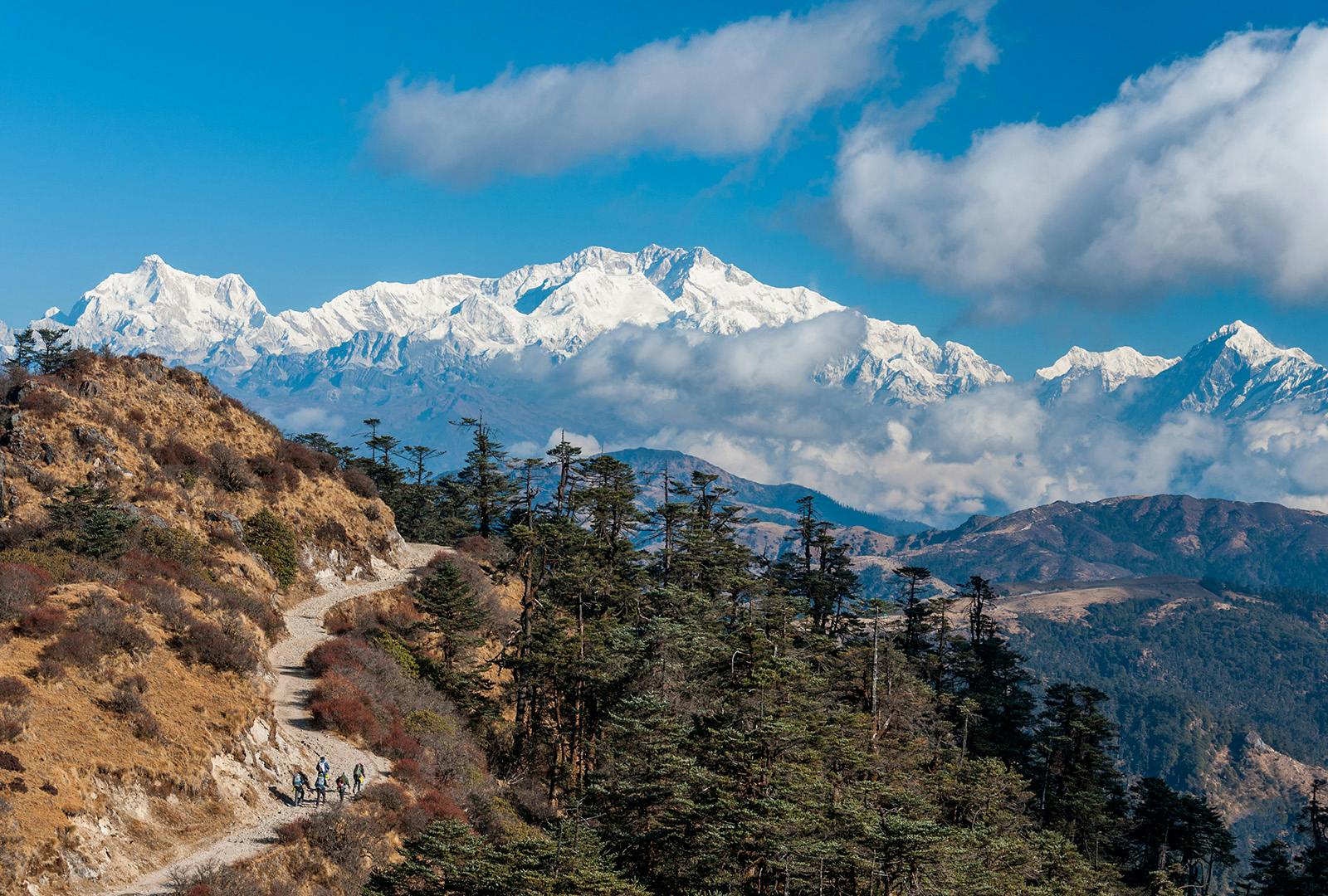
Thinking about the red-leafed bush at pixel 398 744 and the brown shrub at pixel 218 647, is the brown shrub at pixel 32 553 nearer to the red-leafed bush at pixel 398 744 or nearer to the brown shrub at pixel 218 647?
the brown shrub at pixel 218 647

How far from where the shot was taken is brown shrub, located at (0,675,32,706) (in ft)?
92.4

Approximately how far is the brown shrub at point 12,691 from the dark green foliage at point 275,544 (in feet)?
85.9

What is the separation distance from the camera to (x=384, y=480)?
3888 inches

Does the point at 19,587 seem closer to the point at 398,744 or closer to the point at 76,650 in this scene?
the point at 76,650

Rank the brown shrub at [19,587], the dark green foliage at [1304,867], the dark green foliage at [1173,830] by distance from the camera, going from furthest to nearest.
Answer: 1. the dark green foliage at [1173,830]
2. the dark green foliage at [1304,867]
3. the brown shrub at [19,587]

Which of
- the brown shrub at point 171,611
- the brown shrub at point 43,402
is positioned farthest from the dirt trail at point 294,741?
the brown shrub at point 43,402

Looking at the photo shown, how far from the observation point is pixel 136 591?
3672 cm

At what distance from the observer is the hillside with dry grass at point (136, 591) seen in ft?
89.2

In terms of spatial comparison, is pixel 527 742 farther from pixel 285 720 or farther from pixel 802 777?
pixel 802 777

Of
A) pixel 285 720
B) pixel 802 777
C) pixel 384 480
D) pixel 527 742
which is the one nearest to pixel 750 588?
pixel 527 742

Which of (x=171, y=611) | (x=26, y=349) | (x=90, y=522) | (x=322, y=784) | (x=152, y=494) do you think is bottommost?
(x=322, y=784)

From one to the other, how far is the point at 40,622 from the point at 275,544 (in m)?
24.9

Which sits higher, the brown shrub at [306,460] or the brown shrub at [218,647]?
the brown shrub at [306,460]

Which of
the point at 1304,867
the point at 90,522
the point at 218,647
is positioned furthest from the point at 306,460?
the point at 1304,867
